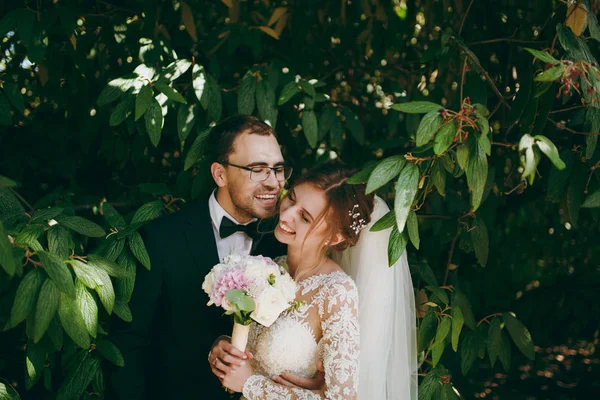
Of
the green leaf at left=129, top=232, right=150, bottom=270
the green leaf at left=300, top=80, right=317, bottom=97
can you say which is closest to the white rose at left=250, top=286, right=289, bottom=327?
the green leaf at left=129, top=232, right=150, bottom=270

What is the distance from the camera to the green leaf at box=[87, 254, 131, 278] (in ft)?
5.89

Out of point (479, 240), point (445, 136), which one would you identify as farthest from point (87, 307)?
point (479, 240)

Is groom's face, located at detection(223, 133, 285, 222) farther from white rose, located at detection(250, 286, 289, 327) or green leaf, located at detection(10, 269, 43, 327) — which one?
green leaf, located at detection(10, 269, 43, 327)

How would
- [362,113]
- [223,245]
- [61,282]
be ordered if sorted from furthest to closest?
[362,113] → [223,245] → [61,282]

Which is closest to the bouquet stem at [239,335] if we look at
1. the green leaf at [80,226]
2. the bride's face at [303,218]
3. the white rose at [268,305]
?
the white rose at [268,305]

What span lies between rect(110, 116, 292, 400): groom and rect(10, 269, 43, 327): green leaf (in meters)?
0.56

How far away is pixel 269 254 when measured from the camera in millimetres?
2357

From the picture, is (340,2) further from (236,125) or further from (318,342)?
(318,342)

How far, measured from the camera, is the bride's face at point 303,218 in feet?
6.39

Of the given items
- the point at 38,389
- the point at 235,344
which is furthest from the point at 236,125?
the point at 38,389

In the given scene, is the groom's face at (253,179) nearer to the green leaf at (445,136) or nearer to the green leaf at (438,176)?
the green leaf at (438,176)

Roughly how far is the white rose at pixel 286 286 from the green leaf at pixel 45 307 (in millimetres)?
643

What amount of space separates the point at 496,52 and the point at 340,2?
0.84m

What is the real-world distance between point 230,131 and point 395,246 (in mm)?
897
